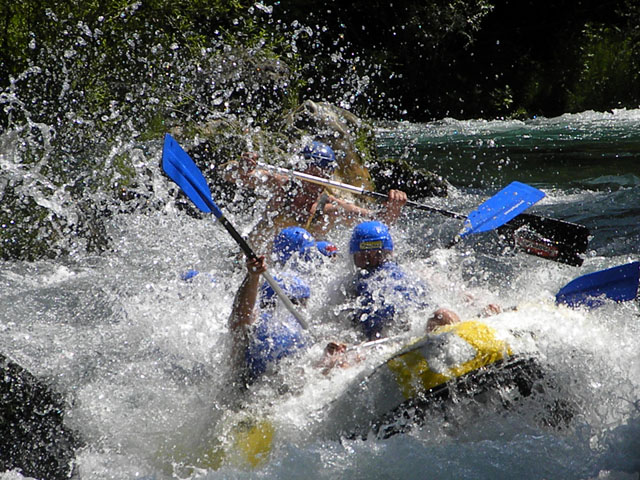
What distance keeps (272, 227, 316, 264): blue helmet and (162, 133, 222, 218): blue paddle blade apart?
3.68 feet

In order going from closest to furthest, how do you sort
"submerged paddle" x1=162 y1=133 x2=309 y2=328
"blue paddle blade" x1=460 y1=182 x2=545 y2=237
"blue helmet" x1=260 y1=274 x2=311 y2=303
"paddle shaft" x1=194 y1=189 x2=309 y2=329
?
"paddle shaft" x1=194 y1=189 x2=309 y2=329 < "submerged paddle" x1=162 y1=133 x2=309 y2=328 < "blue helmet" x1=260 y1=274 x2=311 y2=303 < "blue paddle blade" x1=460 y1=182 x2=545 y2=237

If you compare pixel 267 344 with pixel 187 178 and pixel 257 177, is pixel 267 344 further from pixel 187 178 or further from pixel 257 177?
pixel 257 177

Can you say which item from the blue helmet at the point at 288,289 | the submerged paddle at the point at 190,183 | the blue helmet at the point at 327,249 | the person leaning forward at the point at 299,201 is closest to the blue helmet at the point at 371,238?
the blue helmet at the point at 288,289

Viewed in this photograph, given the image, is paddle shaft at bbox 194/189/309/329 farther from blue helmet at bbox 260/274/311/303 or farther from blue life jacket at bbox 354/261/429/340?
blue life jacket at bbox 354/261/429/340

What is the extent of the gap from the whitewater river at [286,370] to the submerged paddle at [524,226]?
357 millimetres

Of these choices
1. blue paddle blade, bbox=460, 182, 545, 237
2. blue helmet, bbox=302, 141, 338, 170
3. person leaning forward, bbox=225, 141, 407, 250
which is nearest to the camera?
blue paddle blade, bbox=460, 182, 545, 237

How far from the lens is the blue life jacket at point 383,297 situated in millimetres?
4039

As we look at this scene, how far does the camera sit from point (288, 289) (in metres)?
3.97

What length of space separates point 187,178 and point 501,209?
297 centimetres

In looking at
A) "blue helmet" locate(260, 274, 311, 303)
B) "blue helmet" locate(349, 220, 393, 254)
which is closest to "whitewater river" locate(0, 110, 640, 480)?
"blue helmet" locate(260, 274, 311, 303)

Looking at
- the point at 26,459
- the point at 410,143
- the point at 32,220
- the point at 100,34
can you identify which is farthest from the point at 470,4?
the point at 26,459

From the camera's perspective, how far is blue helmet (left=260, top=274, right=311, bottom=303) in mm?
3957

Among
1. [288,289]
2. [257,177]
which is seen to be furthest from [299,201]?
[288,289]

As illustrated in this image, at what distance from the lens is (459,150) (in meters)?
13.3
